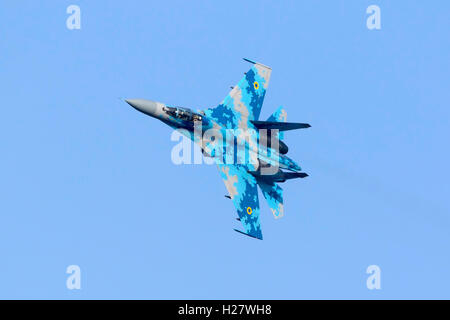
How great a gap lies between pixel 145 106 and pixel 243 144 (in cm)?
720

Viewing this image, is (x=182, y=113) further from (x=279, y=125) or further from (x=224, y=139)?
(x=279, y=125)

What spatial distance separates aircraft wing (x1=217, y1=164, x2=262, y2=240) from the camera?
194 ft

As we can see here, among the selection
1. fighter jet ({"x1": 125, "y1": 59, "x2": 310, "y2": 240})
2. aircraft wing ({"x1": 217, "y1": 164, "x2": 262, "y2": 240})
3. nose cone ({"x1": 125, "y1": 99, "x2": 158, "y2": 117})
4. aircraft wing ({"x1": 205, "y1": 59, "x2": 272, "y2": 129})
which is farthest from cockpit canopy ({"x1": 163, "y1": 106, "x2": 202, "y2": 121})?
aircraft wing ({"x1": 217, "y1": 164, "x2": 262, "y2": 240})

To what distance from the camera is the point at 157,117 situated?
5791 centimetres

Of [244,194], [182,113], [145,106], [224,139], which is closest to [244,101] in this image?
Result: [224,139]

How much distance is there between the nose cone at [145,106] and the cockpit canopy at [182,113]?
69 cm

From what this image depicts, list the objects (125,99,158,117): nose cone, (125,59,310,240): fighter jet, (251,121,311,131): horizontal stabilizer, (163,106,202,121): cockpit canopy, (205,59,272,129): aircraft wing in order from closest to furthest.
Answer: (125,99,158,117): nose cone
(163,106,202,121): cockpit canopy
(125,59,310,240): fighter jet
(251,121,311,131): horizontal stabilizer
(205,59,272,129): aircraft wing

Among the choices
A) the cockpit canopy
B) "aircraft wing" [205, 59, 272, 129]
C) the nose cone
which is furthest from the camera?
"aircraft wing" [205, 59, 272, 129]

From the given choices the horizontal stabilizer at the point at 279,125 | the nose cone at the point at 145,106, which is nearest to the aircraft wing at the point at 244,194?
the horizontal stabilizer at the point at 279,125

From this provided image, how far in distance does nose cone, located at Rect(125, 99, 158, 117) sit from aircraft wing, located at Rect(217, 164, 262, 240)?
5.55m

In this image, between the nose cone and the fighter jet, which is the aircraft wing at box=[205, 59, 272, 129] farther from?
the nose cone

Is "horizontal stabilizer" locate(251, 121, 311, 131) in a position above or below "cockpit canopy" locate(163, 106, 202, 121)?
below
